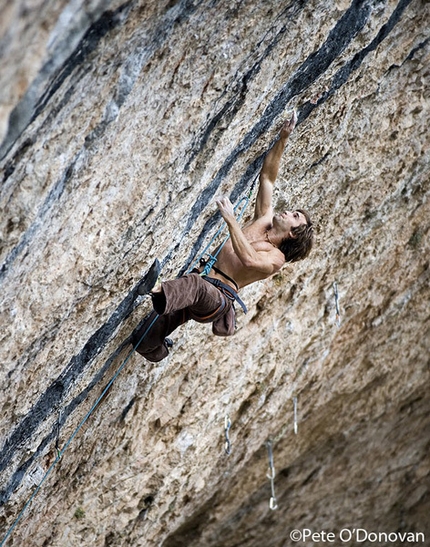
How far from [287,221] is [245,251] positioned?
1.57ft

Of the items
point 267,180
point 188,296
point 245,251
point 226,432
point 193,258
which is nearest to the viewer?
point 188,296

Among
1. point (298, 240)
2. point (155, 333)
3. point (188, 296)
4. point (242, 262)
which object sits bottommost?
point (298, 240)

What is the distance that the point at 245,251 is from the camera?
5.12m

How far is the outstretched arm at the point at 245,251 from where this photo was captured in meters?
4.91

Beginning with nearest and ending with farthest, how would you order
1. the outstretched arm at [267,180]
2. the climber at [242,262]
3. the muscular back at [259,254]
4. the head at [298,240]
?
the climber at [242,262], the muscular back at [259,254], the head at [298,240], the outstretched arm at [267,180]

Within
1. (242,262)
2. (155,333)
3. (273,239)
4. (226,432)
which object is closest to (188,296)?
(242,262)

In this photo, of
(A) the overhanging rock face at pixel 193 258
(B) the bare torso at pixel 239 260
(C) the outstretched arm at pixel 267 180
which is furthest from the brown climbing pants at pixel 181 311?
(C) the outstretched arm at pixel 267 180

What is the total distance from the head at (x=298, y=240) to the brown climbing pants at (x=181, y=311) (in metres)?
0.52

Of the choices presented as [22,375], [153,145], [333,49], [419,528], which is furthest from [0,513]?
[419,528]

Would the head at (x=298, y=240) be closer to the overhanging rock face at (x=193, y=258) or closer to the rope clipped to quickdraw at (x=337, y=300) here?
the overhanging rock face at (x=193, y=258)

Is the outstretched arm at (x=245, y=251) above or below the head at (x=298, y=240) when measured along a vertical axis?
above

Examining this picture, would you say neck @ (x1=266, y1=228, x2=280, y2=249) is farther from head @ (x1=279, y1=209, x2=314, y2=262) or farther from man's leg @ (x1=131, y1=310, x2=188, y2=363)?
man's leg @ (x1=131, y1=310, x2=188, y2=363)

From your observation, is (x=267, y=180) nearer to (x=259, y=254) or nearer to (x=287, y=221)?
(x=287, y=221)

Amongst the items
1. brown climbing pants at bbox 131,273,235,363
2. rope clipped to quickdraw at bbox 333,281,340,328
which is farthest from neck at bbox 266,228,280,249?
rope clipped to quickdraw at bbox 333,281,340,328
